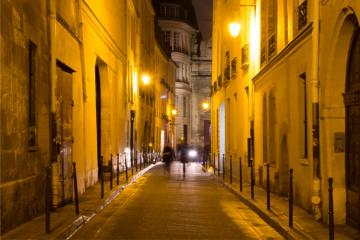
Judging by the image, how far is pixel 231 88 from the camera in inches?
1049

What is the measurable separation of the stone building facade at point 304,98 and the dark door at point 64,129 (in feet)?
17.6

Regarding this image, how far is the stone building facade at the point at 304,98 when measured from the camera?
1041 cm

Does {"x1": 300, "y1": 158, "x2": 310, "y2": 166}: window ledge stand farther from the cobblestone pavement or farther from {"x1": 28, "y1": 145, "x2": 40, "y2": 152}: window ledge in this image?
{"x1": 28, "y1": 145, "x2": 40, "y2": 152}: window ledge

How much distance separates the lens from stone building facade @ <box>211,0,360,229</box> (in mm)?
10414

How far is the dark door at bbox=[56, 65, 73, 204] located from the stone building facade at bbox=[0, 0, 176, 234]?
0.02m

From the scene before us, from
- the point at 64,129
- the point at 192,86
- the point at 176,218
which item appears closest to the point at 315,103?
the point at 176,218

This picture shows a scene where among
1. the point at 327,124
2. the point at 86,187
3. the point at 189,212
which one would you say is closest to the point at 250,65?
the point at 86,187

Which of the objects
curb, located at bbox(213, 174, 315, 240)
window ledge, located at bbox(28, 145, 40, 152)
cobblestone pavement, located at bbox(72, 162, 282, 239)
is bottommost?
cobblestone pavement, located at bbox(72, 162, 282, 239)

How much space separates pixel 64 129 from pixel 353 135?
263 inches

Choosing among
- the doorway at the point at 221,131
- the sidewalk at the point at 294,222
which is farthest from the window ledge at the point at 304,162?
the doorway at the point at 221,131

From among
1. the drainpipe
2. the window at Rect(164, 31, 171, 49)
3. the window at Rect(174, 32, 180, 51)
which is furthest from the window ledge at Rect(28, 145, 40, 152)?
the window at Rect(174, 32, 180, 51)

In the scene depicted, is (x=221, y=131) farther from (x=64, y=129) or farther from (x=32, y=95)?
(x=32, y=95)

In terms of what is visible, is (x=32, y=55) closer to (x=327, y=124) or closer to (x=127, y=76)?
(x=327, y=124)

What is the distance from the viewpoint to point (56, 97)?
12391 mm
